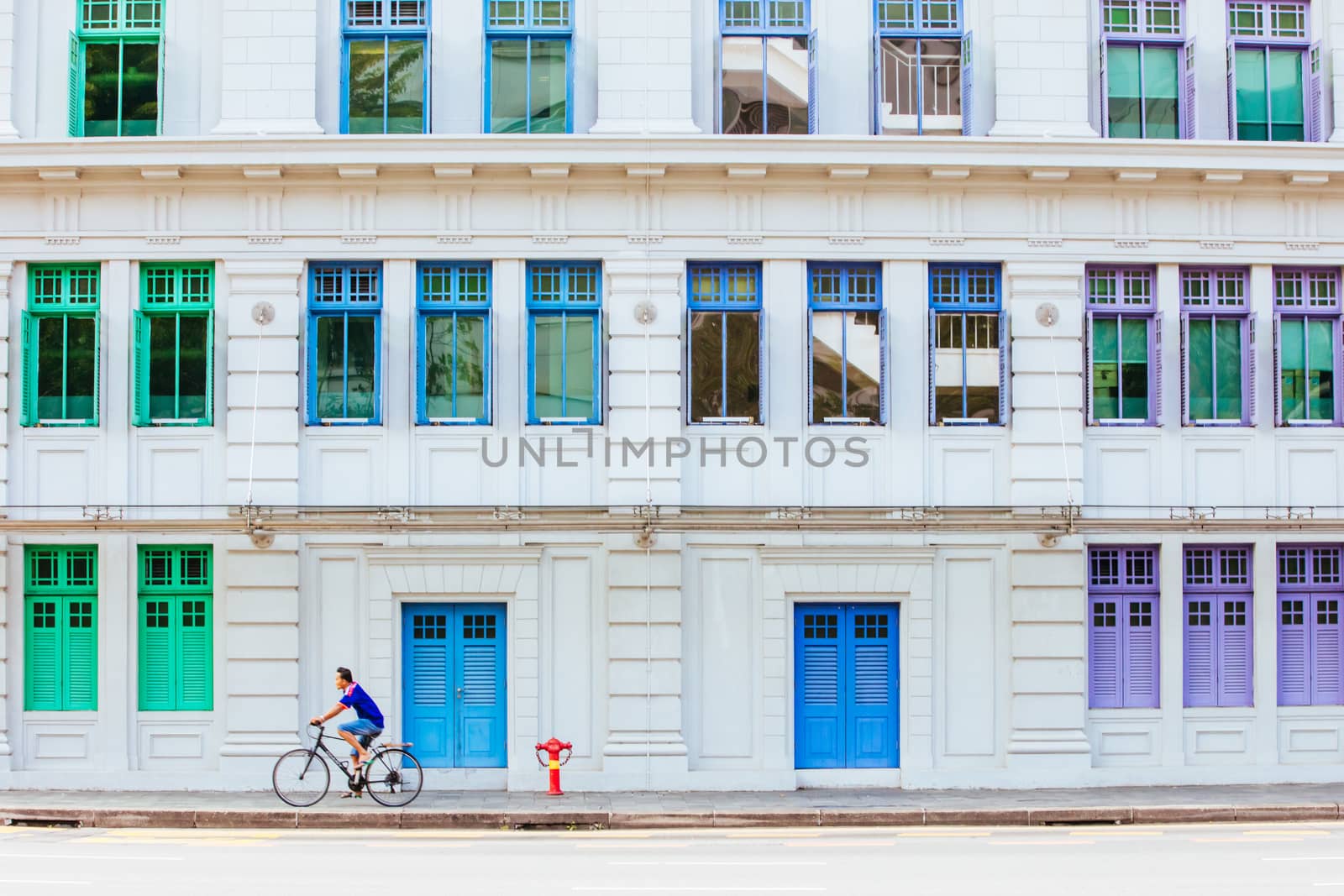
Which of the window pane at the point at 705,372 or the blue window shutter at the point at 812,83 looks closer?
the window pane at the point at 705,372

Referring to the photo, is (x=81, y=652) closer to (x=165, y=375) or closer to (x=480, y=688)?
(x=165, y=375)

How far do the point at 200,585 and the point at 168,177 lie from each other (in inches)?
211

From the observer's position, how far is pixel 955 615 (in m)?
19.4

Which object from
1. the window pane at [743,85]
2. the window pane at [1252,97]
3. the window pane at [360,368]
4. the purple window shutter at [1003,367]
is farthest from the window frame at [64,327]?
the window pane at [1252,97]

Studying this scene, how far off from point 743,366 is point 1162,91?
7.10m

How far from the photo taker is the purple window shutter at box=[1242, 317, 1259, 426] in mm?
19875

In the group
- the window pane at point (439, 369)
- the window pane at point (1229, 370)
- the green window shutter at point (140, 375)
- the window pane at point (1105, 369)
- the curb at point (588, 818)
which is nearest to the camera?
the curb at point (588, 818)

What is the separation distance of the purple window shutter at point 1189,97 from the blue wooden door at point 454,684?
11.5 m

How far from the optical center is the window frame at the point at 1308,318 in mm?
19875

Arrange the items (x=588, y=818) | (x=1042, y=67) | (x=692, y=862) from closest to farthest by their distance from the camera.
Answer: (x=692, y=862) < (x=588, y=818) < (x=1042, y=67)

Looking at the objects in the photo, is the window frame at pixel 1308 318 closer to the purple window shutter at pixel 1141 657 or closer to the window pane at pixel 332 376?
the purple window shutter at pixel 1141 657

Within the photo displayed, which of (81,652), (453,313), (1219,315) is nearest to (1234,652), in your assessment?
(1219,315)

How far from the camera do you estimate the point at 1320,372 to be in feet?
65.8

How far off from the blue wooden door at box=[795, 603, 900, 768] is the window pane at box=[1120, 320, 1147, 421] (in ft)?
14.0
